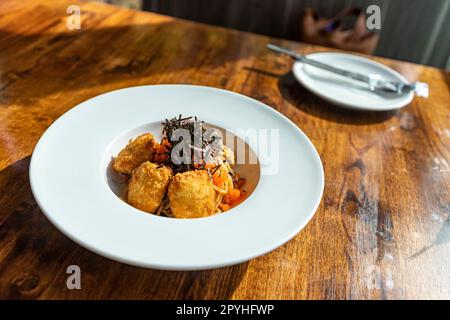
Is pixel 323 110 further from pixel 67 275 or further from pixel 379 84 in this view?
pixel 67 275

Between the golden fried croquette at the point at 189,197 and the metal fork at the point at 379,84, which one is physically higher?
the metal fork at the point at 379,84

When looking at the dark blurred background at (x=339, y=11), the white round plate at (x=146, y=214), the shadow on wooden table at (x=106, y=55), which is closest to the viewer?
the white round plate at (x=146, y=214)

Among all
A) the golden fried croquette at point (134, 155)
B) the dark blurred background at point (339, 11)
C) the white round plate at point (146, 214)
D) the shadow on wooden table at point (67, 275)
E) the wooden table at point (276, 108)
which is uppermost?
the white round plate at point (146, 214)

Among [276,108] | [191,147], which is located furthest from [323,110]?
[191,147]

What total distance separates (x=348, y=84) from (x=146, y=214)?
3.06ft

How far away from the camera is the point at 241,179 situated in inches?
42.4

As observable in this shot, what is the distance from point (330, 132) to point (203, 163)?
0.48 metres

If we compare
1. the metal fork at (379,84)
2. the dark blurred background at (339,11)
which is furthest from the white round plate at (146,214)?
the dark blurred background at (339,11)

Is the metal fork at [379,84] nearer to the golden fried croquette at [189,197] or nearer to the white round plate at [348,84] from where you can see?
the white round plate at [348,84]

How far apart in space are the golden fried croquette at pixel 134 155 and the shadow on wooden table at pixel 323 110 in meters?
0.57

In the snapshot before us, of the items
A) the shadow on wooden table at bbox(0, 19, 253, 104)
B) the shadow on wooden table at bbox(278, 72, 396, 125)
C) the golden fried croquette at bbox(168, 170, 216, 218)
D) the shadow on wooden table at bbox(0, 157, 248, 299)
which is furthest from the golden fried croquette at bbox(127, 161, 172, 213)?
the shadow on wooden table at bbox(278, 72, 396, 125)

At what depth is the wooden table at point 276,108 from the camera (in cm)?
80
